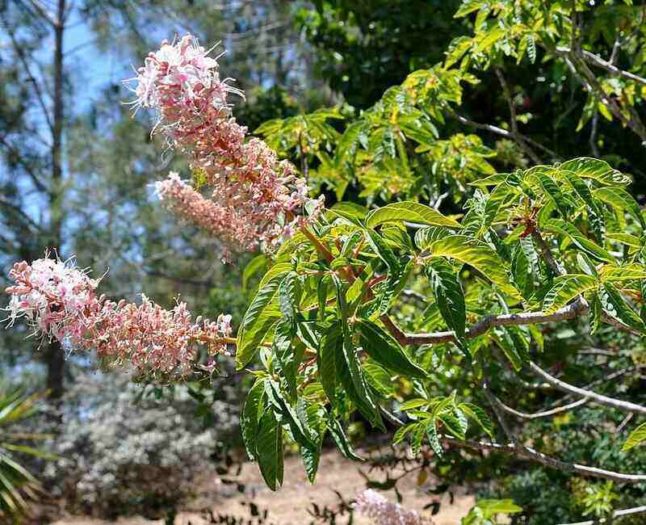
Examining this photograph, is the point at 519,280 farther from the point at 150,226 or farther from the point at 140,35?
the point at 140,35

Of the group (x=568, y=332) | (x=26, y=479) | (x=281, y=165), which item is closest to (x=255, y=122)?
(x=568, y=332)

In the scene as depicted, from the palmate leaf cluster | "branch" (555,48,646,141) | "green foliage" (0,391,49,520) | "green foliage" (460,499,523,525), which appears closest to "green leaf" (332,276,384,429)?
the palmate leaf cluster

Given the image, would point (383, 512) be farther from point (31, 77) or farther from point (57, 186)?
point (31, 77)

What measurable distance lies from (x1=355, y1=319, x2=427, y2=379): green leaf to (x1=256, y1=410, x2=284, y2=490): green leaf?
8.3 inches

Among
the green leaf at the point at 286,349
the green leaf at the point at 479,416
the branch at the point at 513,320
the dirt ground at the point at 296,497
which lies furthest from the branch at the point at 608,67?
the dirt ground at the point at 296,497

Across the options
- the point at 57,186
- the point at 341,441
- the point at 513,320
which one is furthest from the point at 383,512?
the point at 57,186

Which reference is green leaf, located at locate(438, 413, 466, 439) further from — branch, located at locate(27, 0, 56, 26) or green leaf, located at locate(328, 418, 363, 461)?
branch, located at locate(27, 0, 56, 26)

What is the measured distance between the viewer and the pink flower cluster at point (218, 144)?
1.31 m

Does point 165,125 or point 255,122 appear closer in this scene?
point 165,125

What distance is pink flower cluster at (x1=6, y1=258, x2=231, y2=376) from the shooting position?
133 cm

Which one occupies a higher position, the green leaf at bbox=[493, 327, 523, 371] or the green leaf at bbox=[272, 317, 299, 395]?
the green leaf at bbox=[493, 327, 523, 371]

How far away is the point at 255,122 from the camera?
6.04m

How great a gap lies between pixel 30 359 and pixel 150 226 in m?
2.15

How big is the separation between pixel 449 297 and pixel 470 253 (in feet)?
0.32
